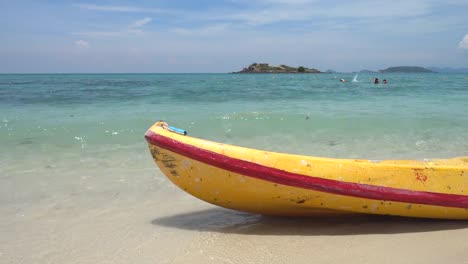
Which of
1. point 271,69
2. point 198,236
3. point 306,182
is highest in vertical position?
point 271,69

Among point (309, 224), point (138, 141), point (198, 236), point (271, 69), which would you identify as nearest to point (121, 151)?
point (138, 141)

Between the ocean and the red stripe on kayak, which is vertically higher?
the red stripe on kayak

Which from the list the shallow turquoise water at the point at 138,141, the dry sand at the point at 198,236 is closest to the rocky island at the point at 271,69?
the shallow turquoise water at the point at 138,141

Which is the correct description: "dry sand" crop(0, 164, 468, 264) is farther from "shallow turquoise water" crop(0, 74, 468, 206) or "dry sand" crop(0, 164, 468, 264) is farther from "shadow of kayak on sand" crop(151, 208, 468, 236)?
"shallow turquoise water" crop(0, 74, 468, 206)

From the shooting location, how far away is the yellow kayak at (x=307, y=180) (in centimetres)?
280

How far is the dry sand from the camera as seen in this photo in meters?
2.60

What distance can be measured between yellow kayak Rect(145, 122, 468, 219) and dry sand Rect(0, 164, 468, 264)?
0.17 meters

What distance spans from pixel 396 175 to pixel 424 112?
31.9 feet

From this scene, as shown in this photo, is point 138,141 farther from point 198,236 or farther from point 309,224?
point 309,224

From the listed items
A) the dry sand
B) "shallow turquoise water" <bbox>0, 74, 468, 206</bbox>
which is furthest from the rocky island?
the dry sand

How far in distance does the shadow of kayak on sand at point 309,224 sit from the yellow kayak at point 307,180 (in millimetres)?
108

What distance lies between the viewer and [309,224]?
3.10 metres

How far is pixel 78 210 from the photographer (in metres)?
3.69

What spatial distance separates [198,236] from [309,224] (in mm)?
888
